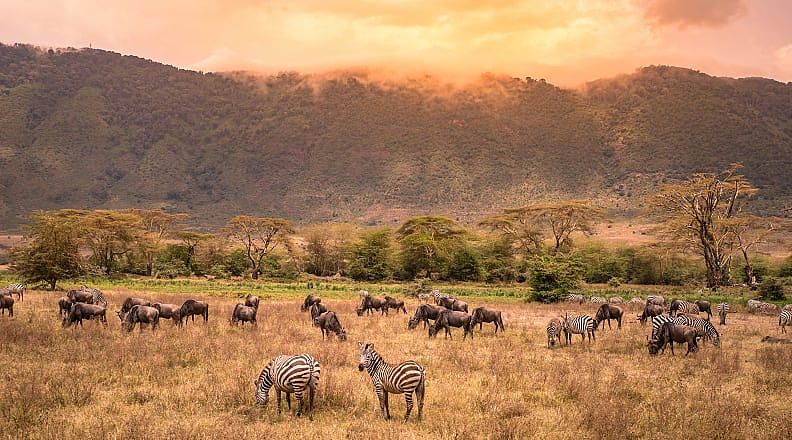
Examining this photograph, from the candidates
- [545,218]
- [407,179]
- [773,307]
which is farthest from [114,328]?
[407,179]

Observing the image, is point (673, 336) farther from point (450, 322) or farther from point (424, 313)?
point (424, 313)

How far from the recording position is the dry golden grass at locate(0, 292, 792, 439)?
10641 mm

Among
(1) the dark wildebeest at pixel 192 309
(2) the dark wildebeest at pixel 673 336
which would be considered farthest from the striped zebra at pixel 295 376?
(1) the dark wildebeest at pixel 192 309

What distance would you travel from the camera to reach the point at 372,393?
13.4m

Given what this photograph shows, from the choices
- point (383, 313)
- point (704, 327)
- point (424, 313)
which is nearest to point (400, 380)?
point (424, 313)

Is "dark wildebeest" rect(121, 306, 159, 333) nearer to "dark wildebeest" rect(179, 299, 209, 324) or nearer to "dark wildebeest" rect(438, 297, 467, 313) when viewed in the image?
"dark wildebeest" rect(179, 299, 209, 324)

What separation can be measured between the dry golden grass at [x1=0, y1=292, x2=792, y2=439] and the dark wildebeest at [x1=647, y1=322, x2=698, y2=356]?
0.47 metres

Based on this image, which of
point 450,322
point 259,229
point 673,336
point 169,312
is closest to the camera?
point 673,336

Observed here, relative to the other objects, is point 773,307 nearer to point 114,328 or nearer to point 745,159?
point 114,328

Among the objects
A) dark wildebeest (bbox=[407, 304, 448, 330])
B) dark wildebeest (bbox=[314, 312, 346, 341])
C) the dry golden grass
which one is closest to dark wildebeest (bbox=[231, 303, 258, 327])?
the dry golden grass

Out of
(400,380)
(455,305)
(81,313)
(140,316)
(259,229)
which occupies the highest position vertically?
(259,229)

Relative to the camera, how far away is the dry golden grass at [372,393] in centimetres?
1064

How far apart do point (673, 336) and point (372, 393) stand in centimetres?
1266

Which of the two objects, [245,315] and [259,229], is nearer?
[245,315]
